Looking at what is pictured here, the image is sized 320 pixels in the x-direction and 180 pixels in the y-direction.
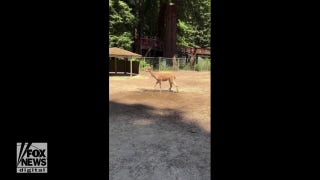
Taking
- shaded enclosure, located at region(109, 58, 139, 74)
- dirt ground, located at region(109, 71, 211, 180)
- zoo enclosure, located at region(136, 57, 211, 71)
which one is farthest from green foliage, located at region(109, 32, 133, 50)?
dirt ground, located at region(109, 71, 211, 180)

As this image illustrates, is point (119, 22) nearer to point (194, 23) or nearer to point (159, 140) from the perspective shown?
point (194, 23)

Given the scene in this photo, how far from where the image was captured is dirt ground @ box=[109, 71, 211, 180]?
4801 millimetres

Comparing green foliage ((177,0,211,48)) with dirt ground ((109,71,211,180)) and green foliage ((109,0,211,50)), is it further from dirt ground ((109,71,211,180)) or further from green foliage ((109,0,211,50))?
dirt ground ((109,71,211,180))

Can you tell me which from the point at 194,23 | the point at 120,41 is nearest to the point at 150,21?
the point at 120,41

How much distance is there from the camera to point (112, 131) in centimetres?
753

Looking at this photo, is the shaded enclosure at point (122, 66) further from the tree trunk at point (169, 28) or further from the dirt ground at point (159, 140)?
the dirt ground at point (159, 140)

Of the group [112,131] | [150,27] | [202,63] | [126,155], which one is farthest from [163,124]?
[150,27]
